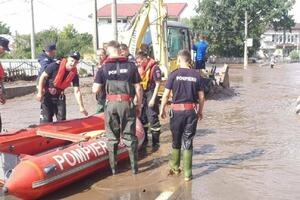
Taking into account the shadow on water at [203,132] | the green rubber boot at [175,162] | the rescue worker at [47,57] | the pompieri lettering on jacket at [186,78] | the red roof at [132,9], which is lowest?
the shadow on water at [203,132]

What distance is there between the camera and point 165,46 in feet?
51.5

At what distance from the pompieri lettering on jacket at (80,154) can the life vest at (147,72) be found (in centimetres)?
207

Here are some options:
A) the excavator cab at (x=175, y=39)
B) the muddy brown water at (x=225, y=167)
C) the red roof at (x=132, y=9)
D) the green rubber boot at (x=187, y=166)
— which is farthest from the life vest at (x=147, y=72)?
the red roof at (x=132, y=9)

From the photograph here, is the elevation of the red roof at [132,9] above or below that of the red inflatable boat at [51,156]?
above

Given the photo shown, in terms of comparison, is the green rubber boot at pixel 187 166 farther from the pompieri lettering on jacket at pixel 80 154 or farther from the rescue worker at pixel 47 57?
the rescue worker at pixel 47 57

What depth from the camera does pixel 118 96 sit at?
7.48m

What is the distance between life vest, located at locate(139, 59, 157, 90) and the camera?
9422 millimetres

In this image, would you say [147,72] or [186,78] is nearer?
[186,78]

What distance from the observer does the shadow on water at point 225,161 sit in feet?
26.1

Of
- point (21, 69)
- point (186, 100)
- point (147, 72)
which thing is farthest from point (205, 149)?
point (21, 69)

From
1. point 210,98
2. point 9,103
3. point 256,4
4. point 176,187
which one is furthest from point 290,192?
point 256,4

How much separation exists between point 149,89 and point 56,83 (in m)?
1.85

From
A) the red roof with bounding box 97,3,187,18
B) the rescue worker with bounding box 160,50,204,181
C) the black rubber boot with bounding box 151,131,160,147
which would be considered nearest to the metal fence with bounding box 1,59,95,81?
the black rubber boot with bounding box 151,131,160,147

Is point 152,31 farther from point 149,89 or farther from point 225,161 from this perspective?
point 225,161
